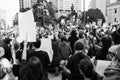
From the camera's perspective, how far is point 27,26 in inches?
218

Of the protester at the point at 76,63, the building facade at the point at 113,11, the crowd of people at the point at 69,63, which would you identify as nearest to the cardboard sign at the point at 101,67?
the crowd of people at the point at 69,63

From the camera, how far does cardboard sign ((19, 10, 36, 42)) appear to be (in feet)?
18.1

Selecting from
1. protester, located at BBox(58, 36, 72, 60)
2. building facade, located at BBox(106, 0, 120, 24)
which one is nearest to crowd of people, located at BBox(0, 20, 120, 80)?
protester, located at BBox(58, 36, 72, 60)

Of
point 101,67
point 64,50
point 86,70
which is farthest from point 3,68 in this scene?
point 64,50

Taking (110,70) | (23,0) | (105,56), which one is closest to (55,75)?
(105,56)

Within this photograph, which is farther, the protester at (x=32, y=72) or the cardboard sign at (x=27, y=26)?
the cardboard sign at (x=27, y=26)

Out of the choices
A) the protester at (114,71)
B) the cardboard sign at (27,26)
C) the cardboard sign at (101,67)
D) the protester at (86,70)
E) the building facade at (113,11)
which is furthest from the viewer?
the building facade at (113,11)

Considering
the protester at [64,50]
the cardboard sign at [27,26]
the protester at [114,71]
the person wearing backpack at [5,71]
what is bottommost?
the protester at [64,50]

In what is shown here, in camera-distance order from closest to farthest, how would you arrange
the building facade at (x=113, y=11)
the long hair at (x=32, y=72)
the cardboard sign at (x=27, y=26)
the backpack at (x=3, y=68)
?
1. the long hair at (x=32, y=72)
2. the backpack at (x=3, y=68)
3. the cardboard sign at (x=27, y=26)
4. the building facade at (x=113, y=11)

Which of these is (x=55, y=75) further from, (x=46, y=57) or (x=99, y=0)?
(x=99, y=0)

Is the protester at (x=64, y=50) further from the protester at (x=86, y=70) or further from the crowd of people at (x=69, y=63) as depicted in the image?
the protester at (x=86, y=70)

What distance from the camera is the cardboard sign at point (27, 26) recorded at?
18.1 feet

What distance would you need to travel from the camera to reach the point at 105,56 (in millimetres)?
6258

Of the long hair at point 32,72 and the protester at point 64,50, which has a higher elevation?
the long hair at point 32,72
